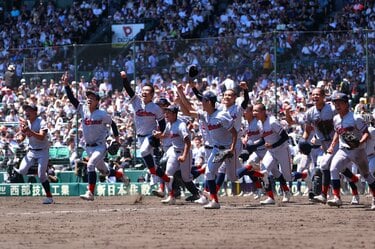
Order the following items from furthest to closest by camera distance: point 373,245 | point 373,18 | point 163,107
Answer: point 373,18 < point 163,107 < point 373,245

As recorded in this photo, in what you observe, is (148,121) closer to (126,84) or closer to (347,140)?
(126,84)

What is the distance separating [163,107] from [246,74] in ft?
18.6

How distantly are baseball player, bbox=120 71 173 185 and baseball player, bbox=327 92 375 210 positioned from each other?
156 inches

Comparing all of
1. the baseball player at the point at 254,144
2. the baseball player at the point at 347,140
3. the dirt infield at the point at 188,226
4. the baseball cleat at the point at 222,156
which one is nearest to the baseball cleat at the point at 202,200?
the dirt infield at the point at 188,226

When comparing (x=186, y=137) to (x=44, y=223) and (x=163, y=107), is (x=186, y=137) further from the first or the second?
(x=44, y=223)

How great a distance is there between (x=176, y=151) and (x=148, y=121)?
1.02 m

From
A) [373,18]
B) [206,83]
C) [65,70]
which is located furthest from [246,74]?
[373,18]

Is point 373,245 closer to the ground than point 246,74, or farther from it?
closer to the ground

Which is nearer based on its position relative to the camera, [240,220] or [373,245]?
[373,245]

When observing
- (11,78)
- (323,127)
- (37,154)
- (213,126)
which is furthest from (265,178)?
(11,78)

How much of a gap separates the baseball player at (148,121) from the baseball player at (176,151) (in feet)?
0.62

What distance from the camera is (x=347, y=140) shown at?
16703mm

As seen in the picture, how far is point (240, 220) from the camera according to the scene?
15125 millimetres

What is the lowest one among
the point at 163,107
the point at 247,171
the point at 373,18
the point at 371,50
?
the point at 247,171
